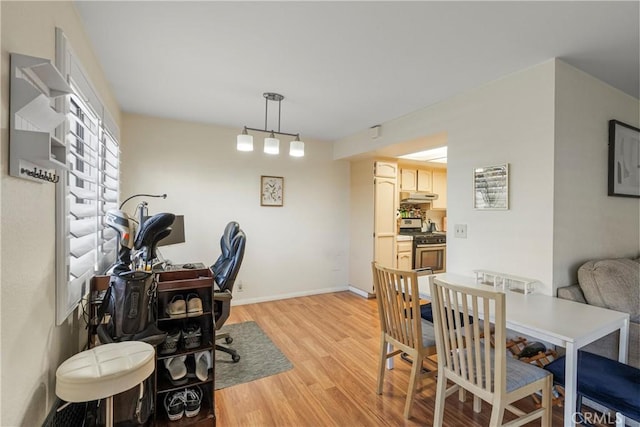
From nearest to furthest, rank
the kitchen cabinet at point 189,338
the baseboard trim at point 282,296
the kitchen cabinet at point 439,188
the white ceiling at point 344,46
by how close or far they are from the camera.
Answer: the white ceiling at point 344,46
the kitchen cabinet at point 189,338
the baseboard trim at point 282,296
the kitchen cabinet at point 439,188

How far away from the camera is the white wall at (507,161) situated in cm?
214

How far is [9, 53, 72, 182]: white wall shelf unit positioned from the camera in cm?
98

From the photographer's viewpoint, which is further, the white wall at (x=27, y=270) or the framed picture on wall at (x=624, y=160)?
the framed picture on wall at (x=624, y=160)

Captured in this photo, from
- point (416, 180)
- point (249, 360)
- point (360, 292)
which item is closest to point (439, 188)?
point (416, 180)

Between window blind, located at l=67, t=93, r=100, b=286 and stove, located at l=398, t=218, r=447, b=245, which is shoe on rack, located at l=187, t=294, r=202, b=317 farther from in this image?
stove, located at l=398, t=218, r=447, b=245

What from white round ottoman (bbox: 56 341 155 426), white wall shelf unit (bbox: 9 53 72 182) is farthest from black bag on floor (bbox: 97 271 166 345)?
white wall shelf unit (bbox: 9 53 72 182)

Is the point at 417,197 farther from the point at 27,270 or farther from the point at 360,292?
the point at 27,270

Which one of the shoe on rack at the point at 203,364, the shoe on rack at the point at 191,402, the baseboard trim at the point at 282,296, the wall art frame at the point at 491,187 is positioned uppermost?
the wall art frame at the point at 491,187

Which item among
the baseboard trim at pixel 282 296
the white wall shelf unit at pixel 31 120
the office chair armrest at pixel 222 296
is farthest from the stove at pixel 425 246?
the white wall shelf unit at pixel 31 120

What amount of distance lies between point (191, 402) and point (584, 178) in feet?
10.4

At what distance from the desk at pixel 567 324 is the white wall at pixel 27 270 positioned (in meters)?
2.07

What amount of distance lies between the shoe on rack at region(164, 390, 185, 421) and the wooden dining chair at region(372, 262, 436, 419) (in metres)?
1.29

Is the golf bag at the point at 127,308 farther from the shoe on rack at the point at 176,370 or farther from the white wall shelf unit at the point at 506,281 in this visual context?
the white wall shelf unit at the point at 506,281

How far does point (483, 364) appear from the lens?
162 centimetres
